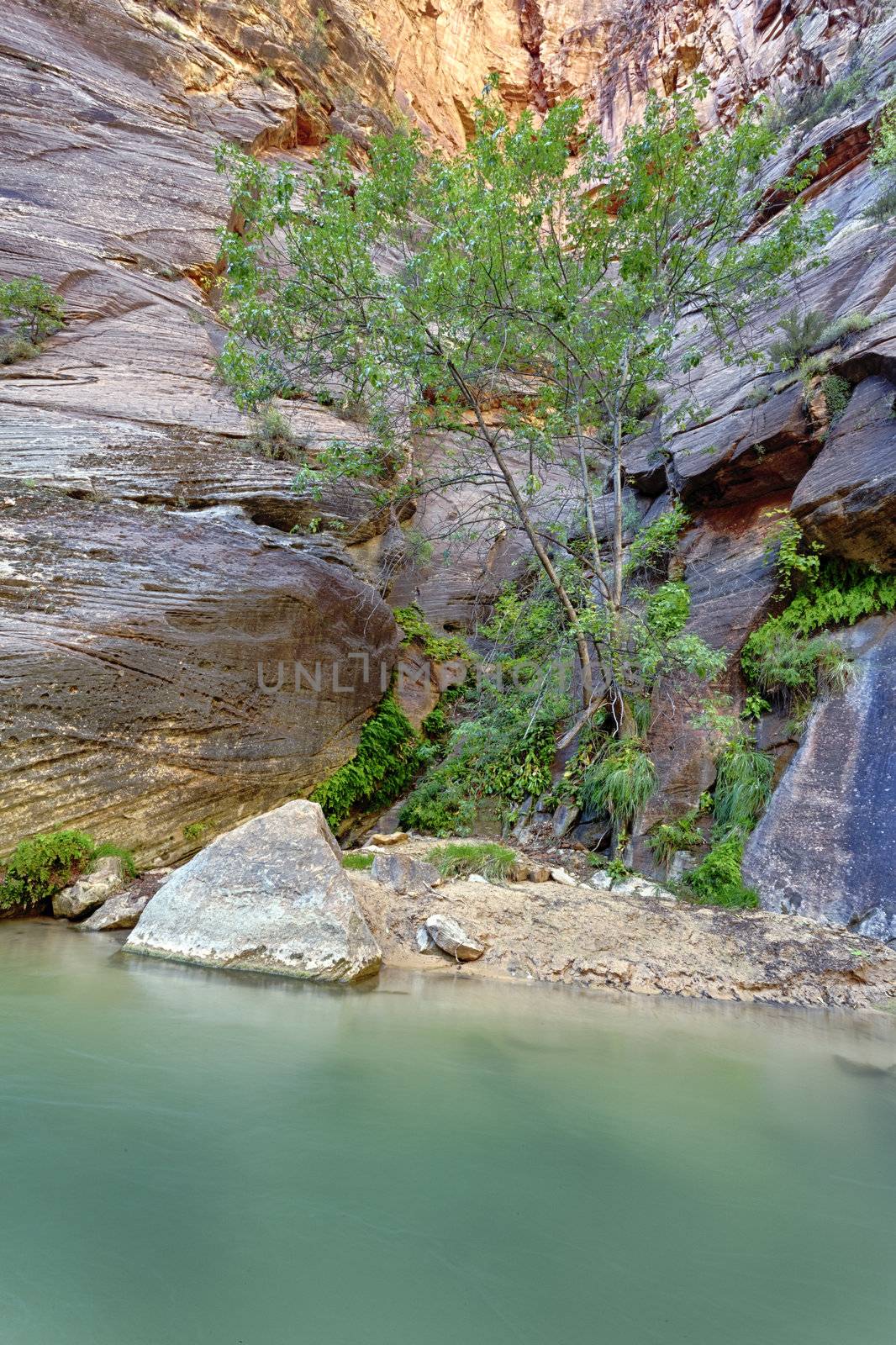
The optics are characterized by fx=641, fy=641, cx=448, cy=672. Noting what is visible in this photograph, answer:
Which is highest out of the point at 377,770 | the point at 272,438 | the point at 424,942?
the point at 272,438

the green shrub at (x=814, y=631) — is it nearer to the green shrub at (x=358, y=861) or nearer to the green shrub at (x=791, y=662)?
the green shrub at (x=791, y=662)

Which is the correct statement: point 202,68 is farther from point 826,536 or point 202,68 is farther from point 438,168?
point 826,536

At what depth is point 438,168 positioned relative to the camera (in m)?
7.12

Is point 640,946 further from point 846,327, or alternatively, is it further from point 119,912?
point 846,327

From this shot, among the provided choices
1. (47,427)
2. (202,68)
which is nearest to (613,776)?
(47,427)

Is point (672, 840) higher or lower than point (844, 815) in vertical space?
lower

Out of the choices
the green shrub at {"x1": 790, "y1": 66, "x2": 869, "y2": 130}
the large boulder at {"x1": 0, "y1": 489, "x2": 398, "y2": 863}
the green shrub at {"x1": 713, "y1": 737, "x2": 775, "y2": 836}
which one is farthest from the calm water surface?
the green shrub at {"x1": 790, "y1": 66, "x2": 869, "y2": 130}

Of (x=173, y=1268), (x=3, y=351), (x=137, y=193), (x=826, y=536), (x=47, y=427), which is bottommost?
(x=173, y=1268)

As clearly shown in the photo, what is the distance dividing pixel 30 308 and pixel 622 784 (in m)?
11.7

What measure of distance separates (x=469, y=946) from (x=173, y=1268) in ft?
11.0

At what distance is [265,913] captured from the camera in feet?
14.9

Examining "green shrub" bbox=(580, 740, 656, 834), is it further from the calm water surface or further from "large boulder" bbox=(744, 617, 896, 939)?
the calm water surface

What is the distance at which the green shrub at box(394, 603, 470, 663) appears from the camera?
38.0 ft

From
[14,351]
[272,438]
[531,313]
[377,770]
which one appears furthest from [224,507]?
[531,313]
